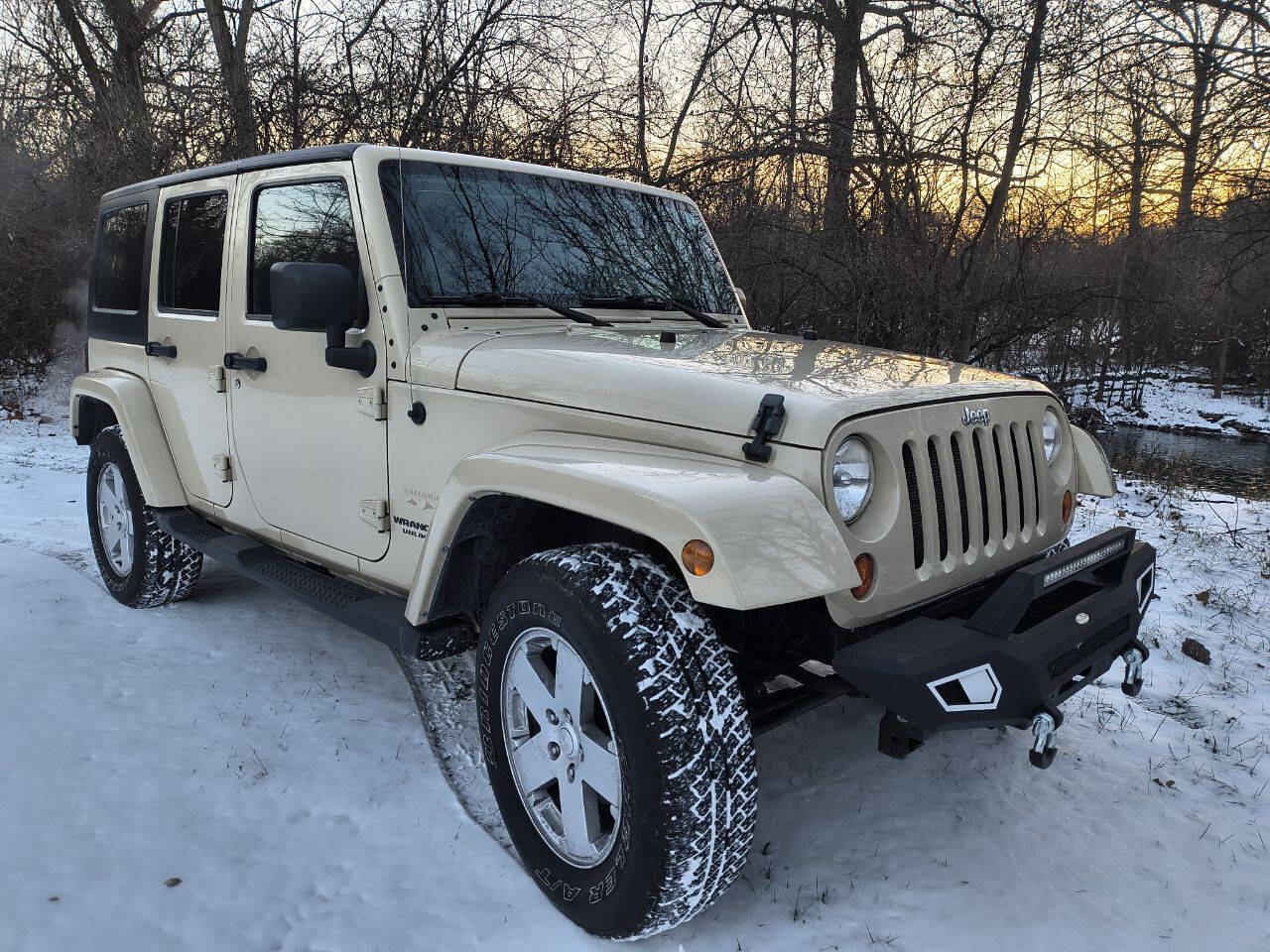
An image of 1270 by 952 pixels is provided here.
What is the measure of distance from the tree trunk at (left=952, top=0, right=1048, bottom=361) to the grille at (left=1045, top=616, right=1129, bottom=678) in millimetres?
6023

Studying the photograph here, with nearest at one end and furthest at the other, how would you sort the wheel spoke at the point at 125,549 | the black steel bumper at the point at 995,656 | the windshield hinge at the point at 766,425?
1. the black steel bumper at the point at 995,656
2. the windshield hinge at the point at 766,425
3. the wheel spoke at the point at 125,549

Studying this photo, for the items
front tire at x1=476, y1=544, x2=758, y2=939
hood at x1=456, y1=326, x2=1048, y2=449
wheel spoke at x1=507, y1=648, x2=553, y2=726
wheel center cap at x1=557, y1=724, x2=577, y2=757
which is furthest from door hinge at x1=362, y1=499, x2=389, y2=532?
wheel center cap at x1=557, y1=724, x2=577, y2=757

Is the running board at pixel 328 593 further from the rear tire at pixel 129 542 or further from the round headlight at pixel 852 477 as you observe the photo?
the round headlight at pixel 852 477

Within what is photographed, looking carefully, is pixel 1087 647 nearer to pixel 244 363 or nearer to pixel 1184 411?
pixel 244 363

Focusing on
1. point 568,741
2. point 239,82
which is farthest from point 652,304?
point 239,82

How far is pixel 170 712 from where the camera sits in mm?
3355

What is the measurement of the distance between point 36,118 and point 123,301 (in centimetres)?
1109

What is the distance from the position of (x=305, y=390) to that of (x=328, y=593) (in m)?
0.73

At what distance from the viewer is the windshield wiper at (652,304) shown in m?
3.33

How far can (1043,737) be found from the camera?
2.09 m

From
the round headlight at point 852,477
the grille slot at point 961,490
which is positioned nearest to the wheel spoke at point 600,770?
the round headlight at point 852,477

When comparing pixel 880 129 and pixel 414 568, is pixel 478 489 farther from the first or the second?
pixel 880 129

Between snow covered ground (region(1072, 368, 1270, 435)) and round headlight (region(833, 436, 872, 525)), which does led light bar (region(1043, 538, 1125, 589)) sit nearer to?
round headlight (region(833, 436, 872, 525))

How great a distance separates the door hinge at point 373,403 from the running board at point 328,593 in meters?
0.61
